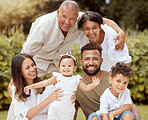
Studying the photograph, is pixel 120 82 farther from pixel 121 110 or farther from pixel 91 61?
pixel 91 61

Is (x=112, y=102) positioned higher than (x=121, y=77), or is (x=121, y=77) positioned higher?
(x=121, y=77)

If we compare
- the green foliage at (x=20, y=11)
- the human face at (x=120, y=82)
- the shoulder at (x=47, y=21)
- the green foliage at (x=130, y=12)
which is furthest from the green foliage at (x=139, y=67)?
the green foliage at (x=20, y=11)

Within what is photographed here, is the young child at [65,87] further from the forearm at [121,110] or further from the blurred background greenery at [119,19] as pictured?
the blurred background greenery at [119,19]

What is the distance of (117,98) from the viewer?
336 centimetres

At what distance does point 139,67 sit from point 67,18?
3376 millimetres

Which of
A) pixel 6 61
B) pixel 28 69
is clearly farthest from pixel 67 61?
pixel 6 61

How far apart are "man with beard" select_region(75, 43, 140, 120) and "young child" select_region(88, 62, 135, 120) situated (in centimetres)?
34

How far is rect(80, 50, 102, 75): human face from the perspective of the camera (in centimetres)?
359

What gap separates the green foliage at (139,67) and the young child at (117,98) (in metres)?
3.22

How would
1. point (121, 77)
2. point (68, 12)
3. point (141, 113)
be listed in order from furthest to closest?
point (141, 113) < point (68, 12) < point (121, 77)

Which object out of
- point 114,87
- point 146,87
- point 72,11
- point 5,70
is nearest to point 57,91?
point 114,87

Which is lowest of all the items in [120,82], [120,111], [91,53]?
[120,111]

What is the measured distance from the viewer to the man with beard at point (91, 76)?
3.61 m

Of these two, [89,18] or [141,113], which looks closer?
[89,18]
